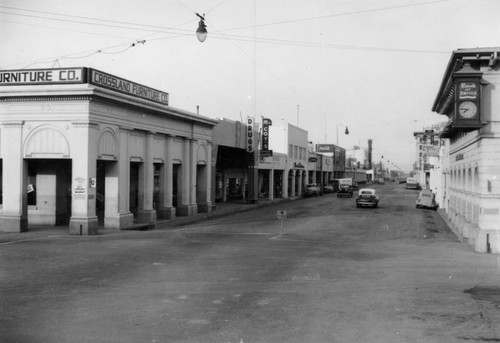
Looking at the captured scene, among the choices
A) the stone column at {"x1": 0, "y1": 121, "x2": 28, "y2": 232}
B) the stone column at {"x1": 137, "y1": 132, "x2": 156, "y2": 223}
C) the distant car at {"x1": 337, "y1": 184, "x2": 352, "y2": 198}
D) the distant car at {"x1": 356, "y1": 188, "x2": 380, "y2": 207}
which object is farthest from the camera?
the distant car at {"x1": 337, "y1": 184, "x2": 352, "y2": 198}

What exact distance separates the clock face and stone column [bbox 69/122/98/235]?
49.8 feet

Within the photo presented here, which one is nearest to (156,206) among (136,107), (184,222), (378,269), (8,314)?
(184,222)

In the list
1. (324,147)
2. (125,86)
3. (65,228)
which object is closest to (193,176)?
(125,86)

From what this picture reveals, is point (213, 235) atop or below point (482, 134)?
below

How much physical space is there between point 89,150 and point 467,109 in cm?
1546

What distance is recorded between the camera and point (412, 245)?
64.6 feet

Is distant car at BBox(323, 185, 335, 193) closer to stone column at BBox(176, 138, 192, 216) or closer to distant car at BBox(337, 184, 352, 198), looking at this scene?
distant car at BBox(337, 184, 352, 198)

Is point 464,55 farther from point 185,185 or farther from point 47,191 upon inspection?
point 47,191

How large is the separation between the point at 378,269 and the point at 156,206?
19305mm

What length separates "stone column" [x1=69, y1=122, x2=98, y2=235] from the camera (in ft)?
69.6

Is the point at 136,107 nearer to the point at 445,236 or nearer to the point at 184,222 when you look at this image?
the point at 184,222

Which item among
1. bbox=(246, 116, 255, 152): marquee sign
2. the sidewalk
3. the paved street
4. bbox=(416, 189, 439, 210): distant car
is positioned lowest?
the paved street

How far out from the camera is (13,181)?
2192 cm

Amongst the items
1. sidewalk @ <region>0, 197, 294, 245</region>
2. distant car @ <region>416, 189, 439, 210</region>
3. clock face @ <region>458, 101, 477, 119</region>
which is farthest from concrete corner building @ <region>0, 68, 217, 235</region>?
distant car @ <region>416, 189, 439, 210</region>
